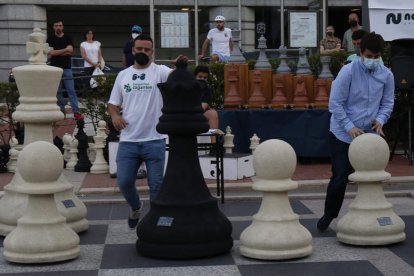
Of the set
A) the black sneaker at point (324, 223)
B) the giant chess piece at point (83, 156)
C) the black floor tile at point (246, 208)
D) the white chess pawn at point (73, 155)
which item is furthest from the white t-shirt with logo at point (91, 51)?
the black sneaker at point (324, 223)

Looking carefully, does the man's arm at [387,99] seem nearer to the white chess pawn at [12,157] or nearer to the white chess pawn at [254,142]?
the white chess pawn at [254,142]

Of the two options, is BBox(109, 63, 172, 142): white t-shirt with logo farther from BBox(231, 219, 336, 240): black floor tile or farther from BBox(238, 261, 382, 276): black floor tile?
BBox(238, 261, 382, 276): black floor tile

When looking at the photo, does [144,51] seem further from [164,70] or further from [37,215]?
[37,215]

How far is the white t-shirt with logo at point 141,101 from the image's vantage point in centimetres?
688

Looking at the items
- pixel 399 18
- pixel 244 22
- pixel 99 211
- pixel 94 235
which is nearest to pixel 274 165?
pixel 94 235

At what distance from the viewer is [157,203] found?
21.2 ft

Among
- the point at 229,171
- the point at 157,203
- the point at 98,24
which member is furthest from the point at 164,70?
the point at 98,24

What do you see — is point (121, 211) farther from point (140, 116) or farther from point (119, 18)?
point (119, 18)

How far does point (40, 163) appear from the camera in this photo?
6.15m

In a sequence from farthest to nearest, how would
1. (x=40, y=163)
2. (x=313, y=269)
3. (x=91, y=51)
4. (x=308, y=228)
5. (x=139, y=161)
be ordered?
1. (x=91, y=51)
2. (x=308, y=228)
3. (x=139, y=161)
4. (x=40, y=163)
5. (x=313, y=269)

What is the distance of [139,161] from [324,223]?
1.74m

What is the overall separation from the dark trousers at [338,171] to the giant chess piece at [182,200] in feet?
3.57

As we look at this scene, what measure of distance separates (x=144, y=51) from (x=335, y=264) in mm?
2421

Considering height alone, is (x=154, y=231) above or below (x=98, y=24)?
below
